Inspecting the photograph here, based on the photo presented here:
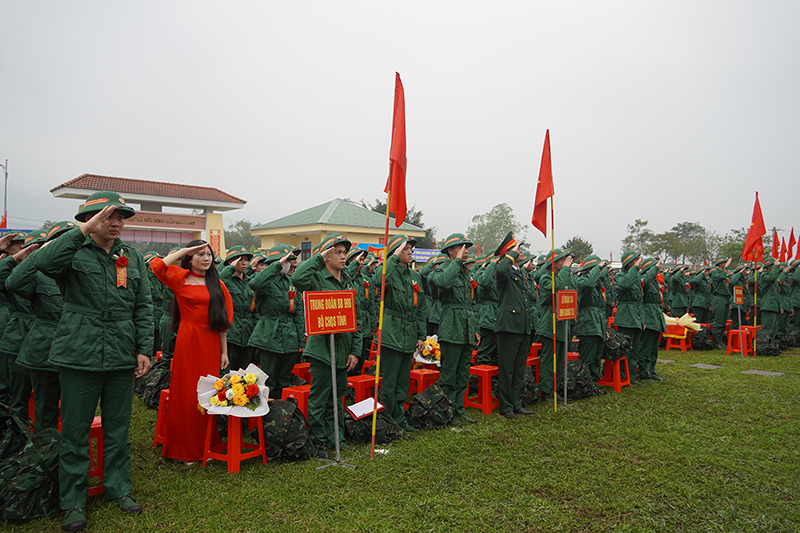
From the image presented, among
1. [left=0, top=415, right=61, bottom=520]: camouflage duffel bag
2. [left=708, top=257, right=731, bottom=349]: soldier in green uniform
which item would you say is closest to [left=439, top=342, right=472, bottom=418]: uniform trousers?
[left=0, top=415, right=61, bottom=520]: camouflage duffel bag

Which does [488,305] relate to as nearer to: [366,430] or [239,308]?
[366,430]

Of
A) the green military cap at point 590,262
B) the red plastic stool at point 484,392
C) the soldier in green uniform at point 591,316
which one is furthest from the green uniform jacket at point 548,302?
the red plastic stool at point 484,392

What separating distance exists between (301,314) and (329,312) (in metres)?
2.03

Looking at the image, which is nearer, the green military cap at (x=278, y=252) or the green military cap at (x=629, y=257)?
the green military cap at (x=278, y=252)

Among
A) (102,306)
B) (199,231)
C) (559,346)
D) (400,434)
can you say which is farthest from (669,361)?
(199,231)

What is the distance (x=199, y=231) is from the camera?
29.7 metres

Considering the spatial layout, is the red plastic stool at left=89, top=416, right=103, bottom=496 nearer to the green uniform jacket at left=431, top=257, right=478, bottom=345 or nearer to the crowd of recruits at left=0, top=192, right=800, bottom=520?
the crowd of recruits at left=0, top=192, right=800, bottom=520

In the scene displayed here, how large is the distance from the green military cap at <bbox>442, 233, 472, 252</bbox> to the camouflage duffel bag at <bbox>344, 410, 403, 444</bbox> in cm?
227

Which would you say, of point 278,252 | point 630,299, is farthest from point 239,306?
point 630,299

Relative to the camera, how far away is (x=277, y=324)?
6.05m

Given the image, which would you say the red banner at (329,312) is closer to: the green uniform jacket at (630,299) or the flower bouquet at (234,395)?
the flower bouquet at (234,395)

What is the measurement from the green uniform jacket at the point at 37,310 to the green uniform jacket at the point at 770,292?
14.5 m

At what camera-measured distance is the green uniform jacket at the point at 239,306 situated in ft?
20.5

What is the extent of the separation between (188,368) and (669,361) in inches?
398
